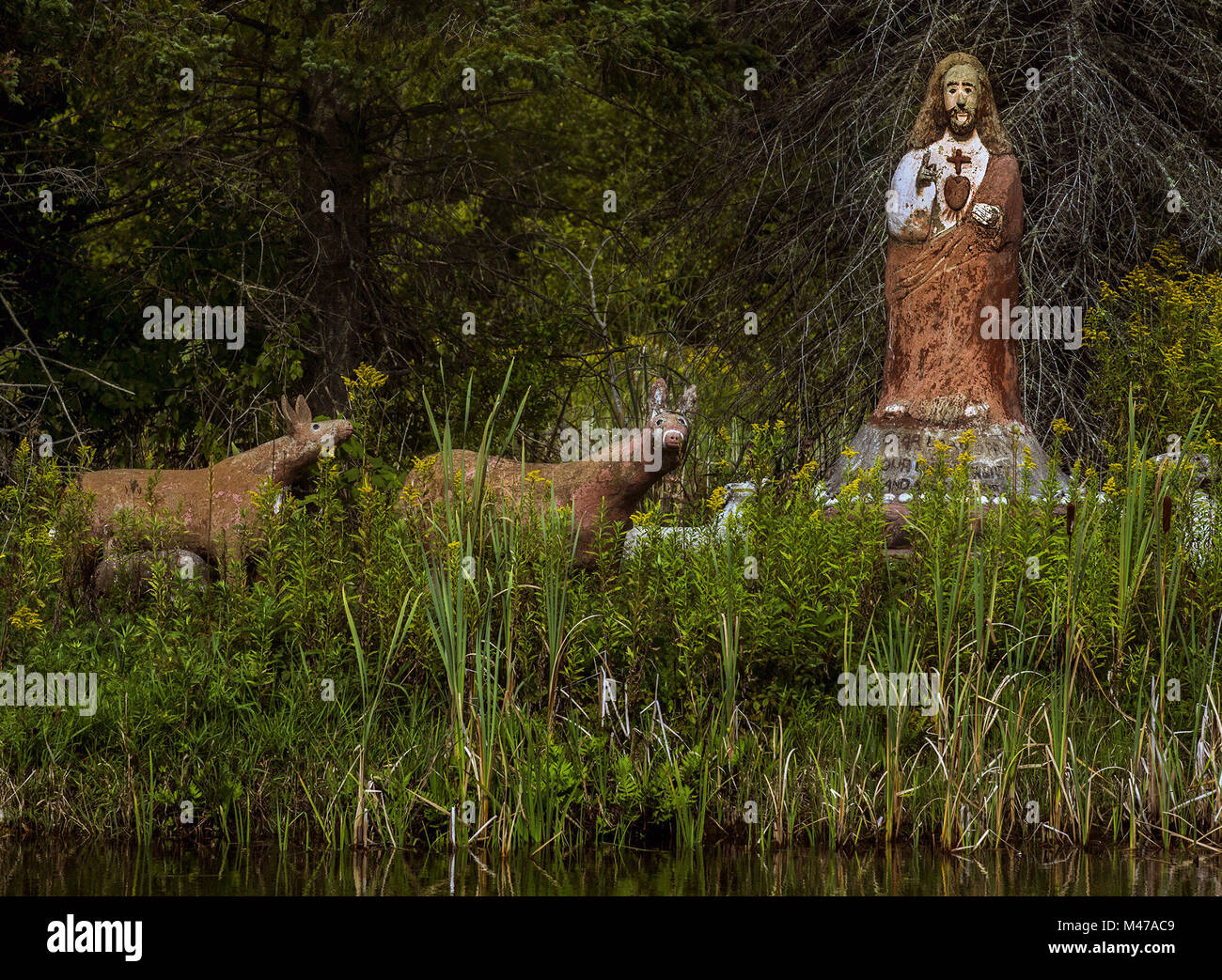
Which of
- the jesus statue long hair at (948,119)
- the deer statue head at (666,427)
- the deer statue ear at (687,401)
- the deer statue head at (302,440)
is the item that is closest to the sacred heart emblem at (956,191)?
the jesus statue long hair at (948,119)

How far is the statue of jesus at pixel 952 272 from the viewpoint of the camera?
30.1ft

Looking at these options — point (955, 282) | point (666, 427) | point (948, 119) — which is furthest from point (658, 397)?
point (948, 119)

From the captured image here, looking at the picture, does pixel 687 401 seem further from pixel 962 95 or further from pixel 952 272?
pixel 962 95

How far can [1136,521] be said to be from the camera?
6000 millimetres

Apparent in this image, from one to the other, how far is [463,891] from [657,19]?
23.6 ft

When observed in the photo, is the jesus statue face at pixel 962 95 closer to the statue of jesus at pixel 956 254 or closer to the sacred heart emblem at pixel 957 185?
the statue of jesus at pixel 956 254

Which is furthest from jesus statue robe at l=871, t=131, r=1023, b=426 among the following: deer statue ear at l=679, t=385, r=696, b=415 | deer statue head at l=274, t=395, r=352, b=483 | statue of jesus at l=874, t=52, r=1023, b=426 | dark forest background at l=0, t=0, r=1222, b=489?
deer statue head at l=274, t=395, r=352, b=483

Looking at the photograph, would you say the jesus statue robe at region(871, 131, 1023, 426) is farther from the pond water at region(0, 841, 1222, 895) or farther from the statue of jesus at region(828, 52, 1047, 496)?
the pond water at region(0, 841, 1222, 895)

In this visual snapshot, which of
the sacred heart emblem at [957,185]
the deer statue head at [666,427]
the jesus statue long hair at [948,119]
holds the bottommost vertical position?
the deer statue head at [666,427]

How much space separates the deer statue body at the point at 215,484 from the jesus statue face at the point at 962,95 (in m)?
3.99

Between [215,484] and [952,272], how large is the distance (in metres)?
4.40

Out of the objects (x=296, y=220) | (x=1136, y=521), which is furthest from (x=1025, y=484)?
(x=296, y=220)

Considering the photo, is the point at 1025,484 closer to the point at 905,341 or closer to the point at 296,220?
the point at 905,341
